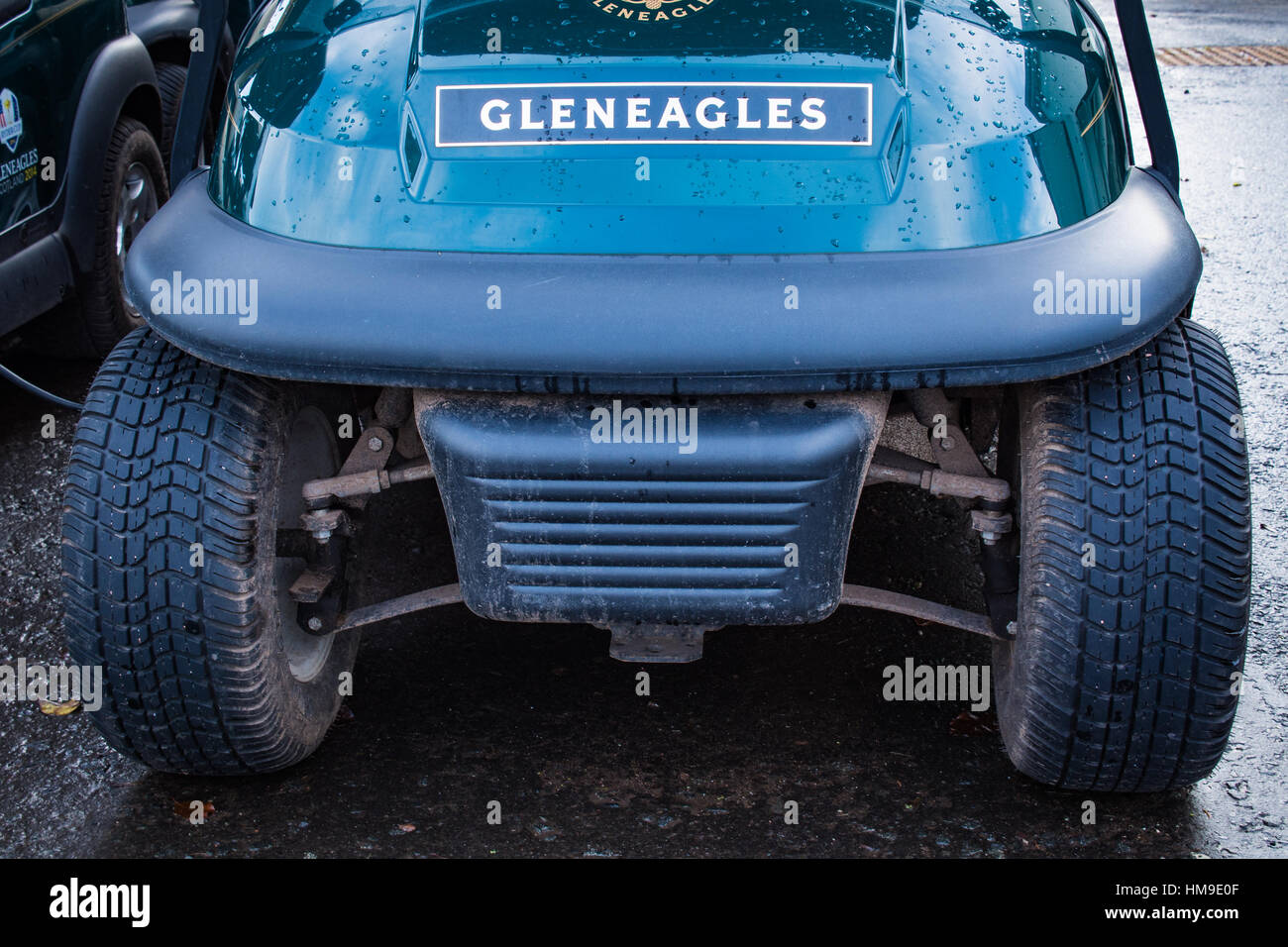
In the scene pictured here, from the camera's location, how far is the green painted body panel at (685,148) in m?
2.18

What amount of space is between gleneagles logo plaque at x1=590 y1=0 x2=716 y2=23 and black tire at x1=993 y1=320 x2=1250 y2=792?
0.87 metres

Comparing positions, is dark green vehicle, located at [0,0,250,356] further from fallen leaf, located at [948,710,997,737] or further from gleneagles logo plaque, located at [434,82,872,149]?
fallen leaf, located at [948,710,997,737]

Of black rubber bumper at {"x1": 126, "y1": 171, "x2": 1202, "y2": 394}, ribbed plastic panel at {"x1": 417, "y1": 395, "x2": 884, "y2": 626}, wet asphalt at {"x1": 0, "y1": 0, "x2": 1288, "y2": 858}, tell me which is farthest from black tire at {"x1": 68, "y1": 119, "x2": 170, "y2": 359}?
ribbed plastic panel at {"x1": 417, "y1": 395, "x2": 884, "y2": 626}

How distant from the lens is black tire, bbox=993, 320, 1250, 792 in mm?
2246

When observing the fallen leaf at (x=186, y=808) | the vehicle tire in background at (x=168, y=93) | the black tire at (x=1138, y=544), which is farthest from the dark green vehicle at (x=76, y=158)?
the black tire at (x=1138, y=544)

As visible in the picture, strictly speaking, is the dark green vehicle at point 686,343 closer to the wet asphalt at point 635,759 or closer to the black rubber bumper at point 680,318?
the black rubber bumper at point 680,318

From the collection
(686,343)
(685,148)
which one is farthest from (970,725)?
(685,148)

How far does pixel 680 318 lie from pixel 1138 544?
0.82m

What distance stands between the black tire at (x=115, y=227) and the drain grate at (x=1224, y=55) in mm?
5970

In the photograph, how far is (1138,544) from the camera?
88.4 inches

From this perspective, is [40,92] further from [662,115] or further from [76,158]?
[662,115]

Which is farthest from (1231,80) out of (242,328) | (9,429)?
(242,328)

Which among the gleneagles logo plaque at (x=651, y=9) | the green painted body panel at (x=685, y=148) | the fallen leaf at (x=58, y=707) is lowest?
the fallen leaf at (x=58, y=707)

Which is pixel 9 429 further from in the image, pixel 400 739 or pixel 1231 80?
pixel 1231 80
